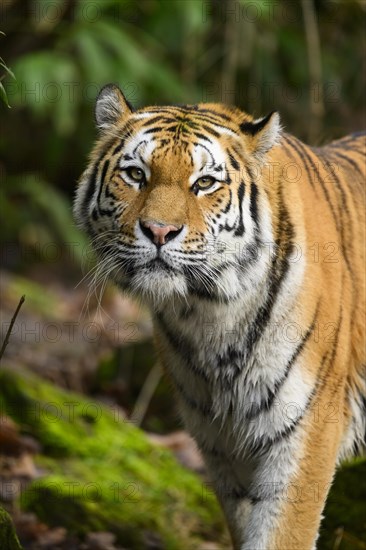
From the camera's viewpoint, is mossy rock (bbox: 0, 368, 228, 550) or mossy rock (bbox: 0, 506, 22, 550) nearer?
mossy rock (bbox: 0, 506, 22, 550)

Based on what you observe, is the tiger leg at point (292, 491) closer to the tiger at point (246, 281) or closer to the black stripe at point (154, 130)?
the tiger at point (246, 281)

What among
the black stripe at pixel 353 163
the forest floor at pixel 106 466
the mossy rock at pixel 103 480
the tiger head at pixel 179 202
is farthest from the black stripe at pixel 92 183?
the mossy rock at pixel 103 480

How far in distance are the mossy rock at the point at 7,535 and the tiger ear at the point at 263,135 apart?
1812 millimetres

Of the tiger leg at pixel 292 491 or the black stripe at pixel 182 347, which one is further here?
the black stripe at pixel 182 347

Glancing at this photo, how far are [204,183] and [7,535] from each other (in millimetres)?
1584

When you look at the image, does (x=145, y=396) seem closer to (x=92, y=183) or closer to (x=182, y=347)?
(x=182, y=347)

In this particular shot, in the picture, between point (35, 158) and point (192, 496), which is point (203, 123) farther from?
point (35, 158)

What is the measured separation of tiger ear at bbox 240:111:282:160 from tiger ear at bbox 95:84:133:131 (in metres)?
0.59

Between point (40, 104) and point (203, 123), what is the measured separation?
4.93 meters

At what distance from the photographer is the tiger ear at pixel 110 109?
4363mm

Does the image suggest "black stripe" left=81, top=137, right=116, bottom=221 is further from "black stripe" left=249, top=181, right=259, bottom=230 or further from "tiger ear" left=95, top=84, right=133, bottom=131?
"black stripe" left=249, top=181, right=259, bottom=230

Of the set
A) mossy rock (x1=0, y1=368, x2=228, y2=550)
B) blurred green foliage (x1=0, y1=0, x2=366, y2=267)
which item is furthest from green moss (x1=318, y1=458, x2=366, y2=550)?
blurred green foliage (x1=0, y1=0, x2=366, y2=267)

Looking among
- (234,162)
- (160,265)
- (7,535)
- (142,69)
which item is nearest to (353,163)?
(234,162)

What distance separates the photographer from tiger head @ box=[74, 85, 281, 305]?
384 cm
